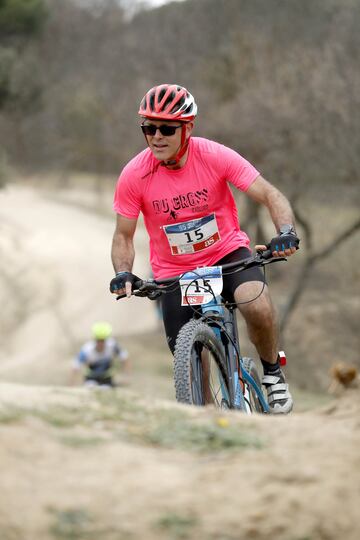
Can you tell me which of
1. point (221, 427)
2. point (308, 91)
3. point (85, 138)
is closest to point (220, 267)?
point (221, 427)

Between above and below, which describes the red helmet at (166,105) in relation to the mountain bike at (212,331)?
above

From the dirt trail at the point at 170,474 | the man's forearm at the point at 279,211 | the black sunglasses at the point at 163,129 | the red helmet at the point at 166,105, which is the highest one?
the red helmet at the point at 166,105

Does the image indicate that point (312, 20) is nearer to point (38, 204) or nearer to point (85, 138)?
point (38, 204)

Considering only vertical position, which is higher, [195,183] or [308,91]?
[308,91]

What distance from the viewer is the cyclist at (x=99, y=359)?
624 inches

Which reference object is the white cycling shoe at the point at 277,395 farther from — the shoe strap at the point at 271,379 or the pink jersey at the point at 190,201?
the pink jersey at the point at 190,201

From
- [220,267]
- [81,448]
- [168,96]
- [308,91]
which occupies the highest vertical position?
[308,91]

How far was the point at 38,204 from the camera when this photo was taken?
49.3 m

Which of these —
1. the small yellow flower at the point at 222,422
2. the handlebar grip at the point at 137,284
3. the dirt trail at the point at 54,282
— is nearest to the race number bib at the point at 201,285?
the handlebar grip at the point at 137,284

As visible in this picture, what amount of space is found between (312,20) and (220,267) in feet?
94.2

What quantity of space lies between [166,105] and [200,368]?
183cm

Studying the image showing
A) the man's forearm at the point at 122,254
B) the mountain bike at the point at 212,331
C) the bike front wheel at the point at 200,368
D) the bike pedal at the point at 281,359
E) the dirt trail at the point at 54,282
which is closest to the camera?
the bike front wheel at the point at 200,368

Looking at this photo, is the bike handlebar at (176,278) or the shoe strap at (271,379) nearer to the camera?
the bike handlebar at (176,278)

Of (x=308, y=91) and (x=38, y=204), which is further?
(x=38, y=204)
